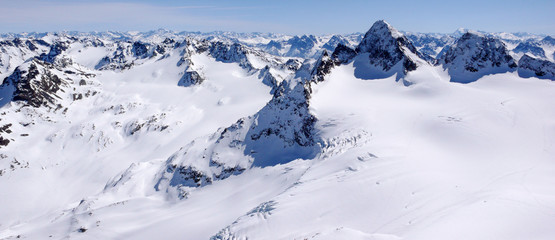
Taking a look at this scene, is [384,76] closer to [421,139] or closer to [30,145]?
[421,139]

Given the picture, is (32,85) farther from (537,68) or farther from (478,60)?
(537,68)

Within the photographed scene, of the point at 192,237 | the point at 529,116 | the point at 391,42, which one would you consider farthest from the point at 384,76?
the point at 192,237

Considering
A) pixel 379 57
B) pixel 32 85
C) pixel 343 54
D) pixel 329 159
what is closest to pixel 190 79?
pixel 32 85

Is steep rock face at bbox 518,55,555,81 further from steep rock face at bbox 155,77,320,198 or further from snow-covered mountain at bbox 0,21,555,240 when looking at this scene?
steep rock face at bbox 155,77,320,198

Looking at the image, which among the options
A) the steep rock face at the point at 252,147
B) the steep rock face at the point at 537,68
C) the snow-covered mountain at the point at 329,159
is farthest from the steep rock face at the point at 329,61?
the steep rock face at the point at 537,68

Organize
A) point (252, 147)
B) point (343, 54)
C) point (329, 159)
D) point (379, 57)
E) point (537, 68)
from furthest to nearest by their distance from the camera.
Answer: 1. point (343, 54)
2. point (379, 57)
3. point (537, 68)
4. point (252, 147)
5. point (329, 159)

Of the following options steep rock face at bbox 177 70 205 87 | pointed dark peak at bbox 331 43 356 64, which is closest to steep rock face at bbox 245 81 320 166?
pointed dark peak at bbox 331 43 356 64
